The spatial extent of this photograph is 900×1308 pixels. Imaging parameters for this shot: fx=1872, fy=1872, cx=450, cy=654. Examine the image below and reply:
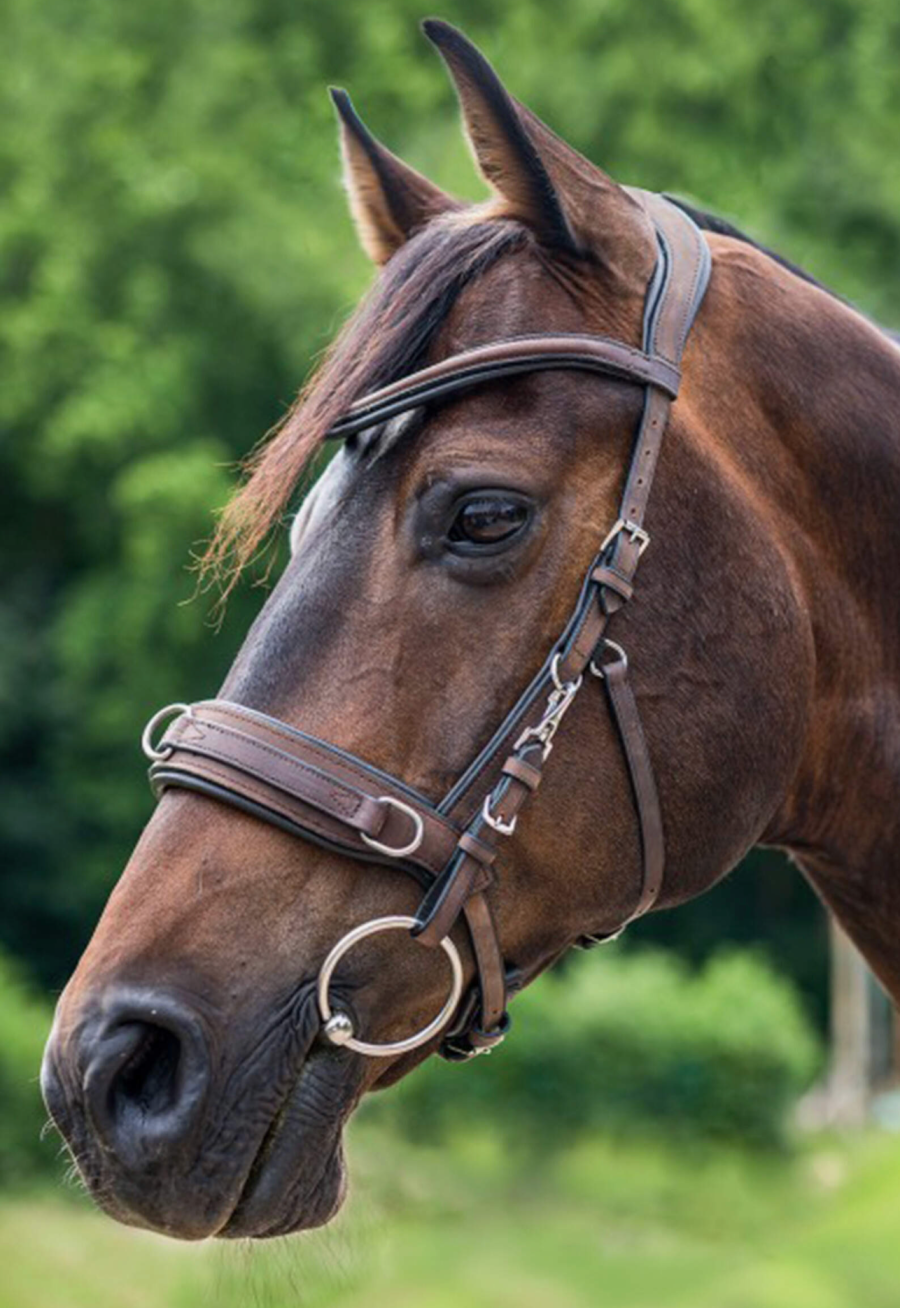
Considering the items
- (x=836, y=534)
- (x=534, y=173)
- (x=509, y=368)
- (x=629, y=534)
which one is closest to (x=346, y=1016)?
(x=629, y=534)

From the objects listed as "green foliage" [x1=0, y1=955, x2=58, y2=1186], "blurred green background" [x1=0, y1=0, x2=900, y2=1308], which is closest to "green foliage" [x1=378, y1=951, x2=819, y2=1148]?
"blurred green background" [x1=0, y1=0, x2=900, y2=1308]

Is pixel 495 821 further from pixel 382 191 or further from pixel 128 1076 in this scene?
pixel 382 191

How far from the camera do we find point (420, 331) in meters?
2.92

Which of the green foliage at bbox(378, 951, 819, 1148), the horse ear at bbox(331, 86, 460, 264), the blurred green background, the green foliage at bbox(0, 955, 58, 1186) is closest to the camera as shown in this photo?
the horse ear at bbox(331, 86, 460, 264)

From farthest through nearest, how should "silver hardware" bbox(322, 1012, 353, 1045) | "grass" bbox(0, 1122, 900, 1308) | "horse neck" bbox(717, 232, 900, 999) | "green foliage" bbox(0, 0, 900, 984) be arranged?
"green foliage" bbox(0, 0, 900, 984), "grass" bbox(0, 1122, 900, 1308), "horse neck" bbox(717, 232, 900, 999), "silver hardware" bbox(322, 1012, 353, 1045)

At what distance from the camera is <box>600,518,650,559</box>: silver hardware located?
9.37ft

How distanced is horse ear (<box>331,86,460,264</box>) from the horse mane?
1.01 ft

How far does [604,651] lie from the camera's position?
2.84 metres

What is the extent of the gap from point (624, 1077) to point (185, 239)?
14595mm

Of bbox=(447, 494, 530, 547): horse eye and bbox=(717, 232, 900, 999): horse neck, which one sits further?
bbox=(717, 232, 900, 999): horse neck

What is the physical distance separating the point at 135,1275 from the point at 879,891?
11.8m

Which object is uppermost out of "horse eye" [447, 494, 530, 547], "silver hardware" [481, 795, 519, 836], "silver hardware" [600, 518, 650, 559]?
"silver hardware" [600, 518, 650, 559]

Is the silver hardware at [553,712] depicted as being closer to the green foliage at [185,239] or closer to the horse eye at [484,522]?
the horse eye at [484,522]

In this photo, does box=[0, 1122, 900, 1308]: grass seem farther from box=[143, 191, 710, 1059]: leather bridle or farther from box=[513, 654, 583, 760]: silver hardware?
box=[513, 654, 583, 760]: silver hardware
